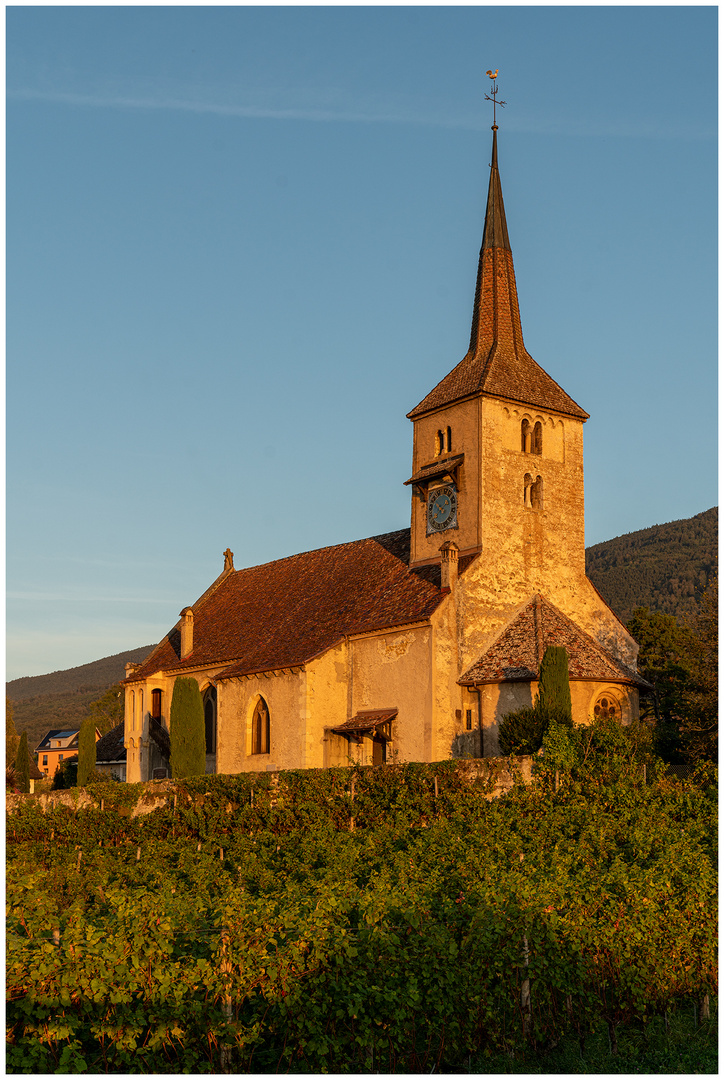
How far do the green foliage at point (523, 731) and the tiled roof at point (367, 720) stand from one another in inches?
198

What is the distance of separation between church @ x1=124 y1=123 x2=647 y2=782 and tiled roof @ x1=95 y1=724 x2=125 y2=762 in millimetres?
10837

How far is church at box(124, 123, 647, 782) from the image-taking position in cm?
3569

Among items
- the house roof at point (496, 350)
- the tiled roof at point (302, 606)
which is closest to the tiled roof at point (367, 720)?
the tiled roof at point (302, 606)

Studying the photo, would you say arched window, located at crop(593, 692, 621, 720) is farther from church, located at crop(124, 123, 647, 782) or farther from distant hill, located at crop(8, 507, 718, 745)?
distant hill, located at crop(8, 507, 718, 745)

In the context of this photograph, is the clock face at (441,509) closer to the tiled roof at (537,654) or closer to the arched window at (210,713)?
the tiled roof at (537,654)

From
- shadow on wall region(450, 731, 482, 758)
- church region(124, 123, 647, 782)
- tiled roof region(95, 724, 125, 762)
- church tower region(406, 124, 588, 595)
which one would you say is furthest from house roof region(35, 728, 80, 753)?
shadow on wall region(450, 731, 482, 758)

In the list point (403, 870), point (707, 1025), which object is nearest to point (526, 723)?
point (403, 870)

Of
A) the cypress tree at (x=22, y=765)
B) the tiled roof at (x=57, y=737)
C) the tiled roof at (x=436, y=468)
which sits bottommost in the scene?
the tiled roof at (x=57, y=737)

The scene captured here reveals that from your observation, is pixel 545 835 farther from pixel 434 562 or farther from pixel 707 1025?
pixel 434 562

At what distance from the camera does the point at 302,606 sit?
45562 mm

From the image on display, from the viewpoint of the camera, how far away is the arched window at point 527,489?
39.5m

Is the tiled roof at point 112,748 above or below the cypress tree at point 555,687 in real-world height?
below

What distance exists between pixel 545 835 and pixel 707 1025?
401 inches

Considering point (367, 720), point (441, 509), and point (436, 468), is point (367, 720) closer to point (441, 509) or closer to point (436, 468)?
point (441, 509)
